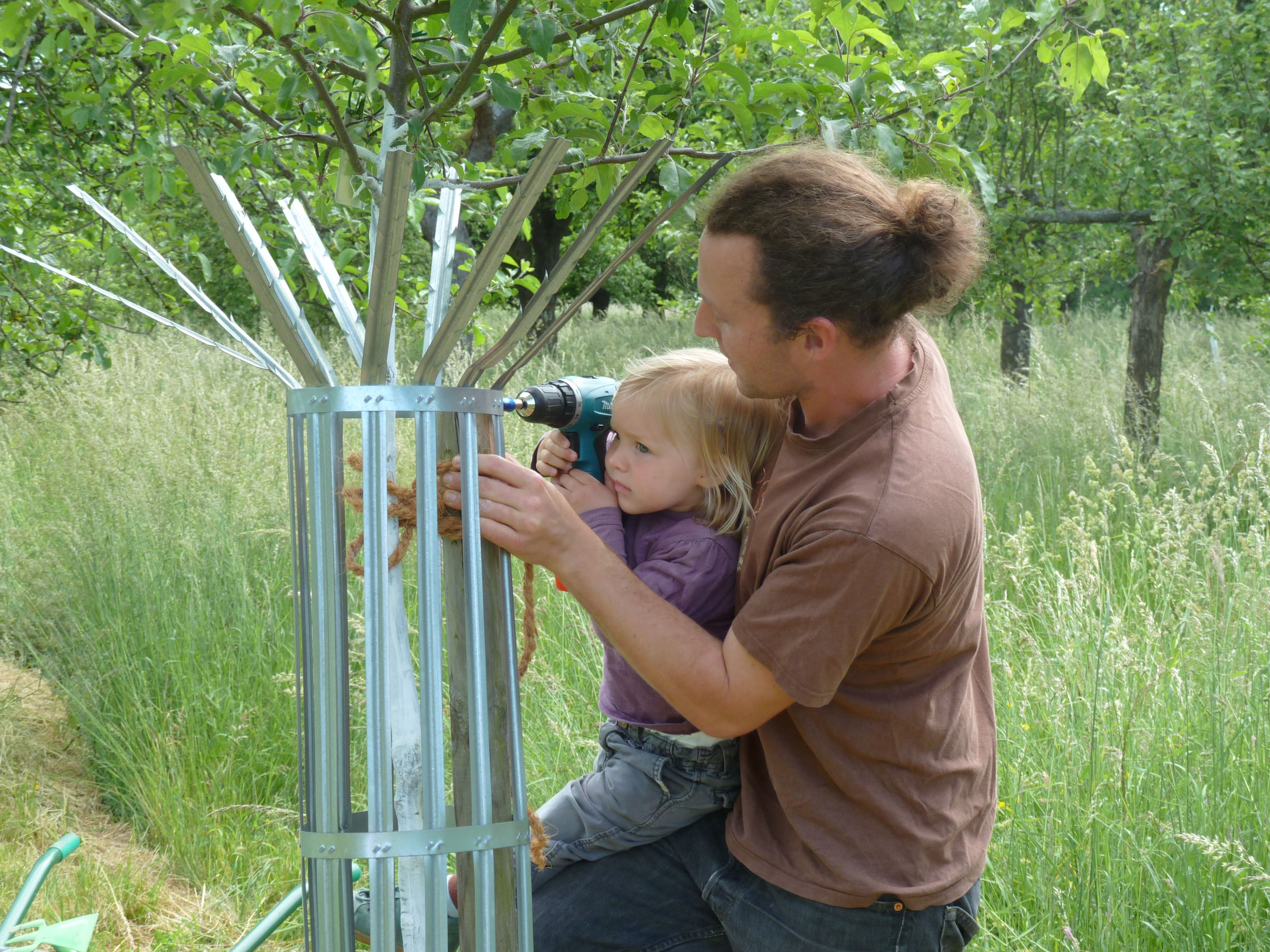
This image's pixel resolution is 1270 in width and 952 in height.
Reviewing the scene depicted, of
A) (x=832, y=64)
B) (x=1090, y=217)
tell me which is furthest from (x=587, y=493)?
(x=1090, y=217)

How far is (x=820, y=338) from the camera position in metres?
1.49

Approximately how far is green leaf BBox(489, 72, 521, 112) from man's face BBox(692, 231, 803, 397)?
1.08 ft

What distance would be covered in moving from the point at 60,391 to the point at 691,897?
4.95 m

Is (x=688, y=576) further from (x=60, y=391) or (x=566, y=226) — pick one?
(x=566, y=226)

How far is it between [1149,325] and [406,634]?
598 cm

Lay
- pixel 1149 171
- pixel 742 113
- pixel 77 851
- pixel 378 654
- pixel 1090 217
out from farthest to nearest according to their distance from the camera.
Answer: pixel 1090 217, pixel 1149 171, pixel 77 851, pixel 742 113, pixel 378 654

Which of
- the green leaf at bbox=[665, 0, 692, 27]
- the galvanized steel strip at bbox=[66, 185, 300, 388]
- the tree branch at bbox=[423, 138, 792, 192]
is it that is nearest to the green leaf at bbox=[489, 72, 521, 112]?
the tree branch at bbox=[423, 138, 792, 192]

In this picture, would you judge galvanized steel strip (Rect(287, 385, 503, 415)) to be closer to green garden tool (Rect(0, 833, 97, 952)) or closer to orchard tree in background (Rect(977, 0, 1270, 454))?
green garden tool (Rect(0, 833, 97, 952))

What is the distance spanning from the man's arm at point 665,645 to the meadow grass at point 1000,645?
973 mm

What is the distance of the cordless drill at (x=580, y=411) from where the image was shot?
5.10 ft

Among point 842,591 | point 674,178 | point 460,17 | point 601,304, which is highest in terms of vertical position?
point 601,304

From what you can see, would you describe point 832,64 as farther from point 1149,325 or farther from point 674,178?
point 1149,325

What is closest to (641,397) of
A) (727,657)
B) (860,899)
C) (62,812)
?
(727,657)

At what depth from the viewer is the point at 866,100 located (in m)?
1.75
